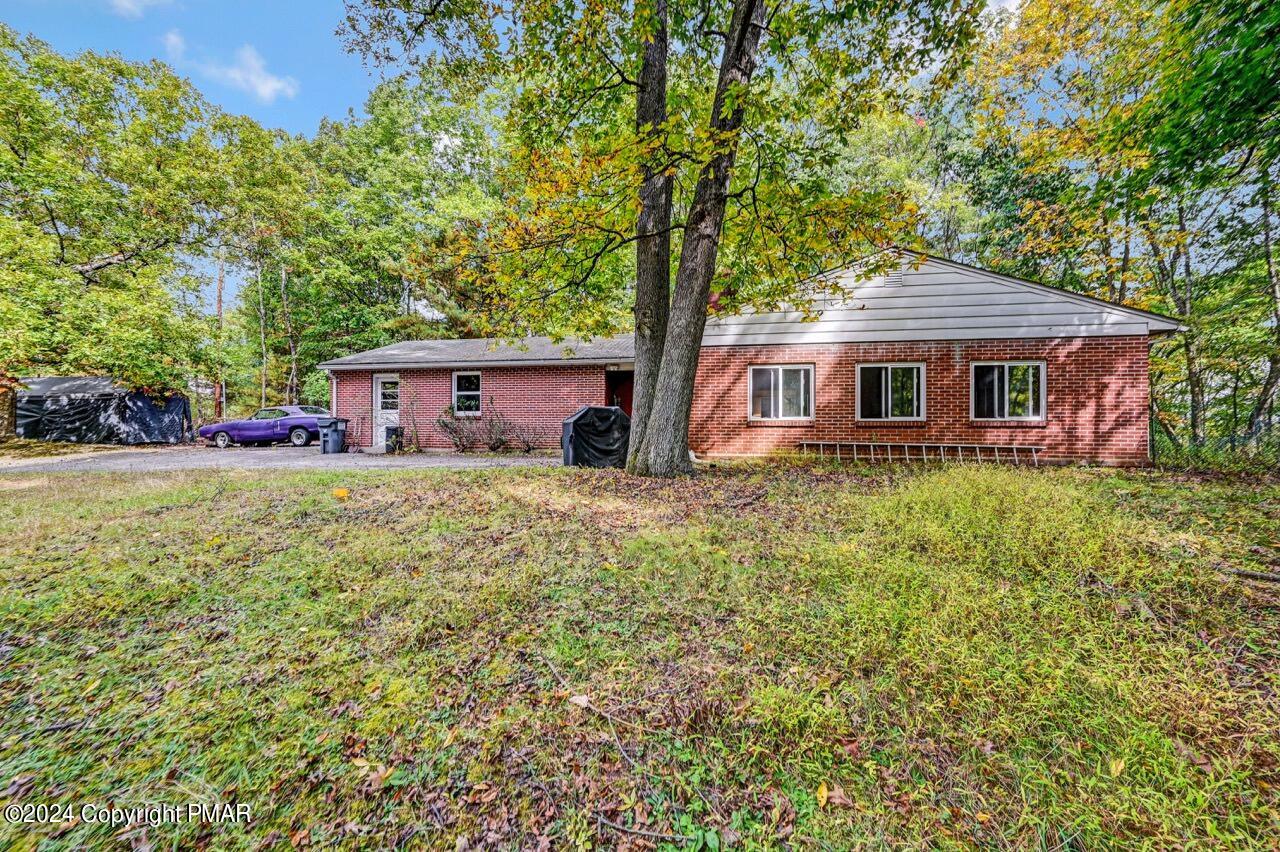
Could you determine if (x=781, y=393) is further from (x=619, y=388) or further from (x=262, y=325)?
(x=262, y=325)

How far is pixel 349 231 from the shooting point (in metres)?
21.3

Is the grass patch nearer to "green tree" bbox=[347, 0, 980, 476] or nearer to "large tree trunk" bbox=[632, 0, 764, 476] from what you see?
"green tree" bbox=[347, 0, 980, 476]

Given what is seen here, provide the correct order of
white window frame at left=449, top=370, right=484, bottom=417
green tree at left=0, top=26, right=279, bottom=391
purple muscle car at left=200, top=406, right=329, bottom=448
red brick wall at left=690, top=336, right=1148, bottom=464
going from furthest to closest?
1. purple muscle car at left=200, top=406, right=329, bottom=448
2. white window frame at left=449, top=370, right=484, bottom=417
3. green tree at left=0, top=26, right=279, bottom=391
4. red brick wall at left=690, top=336, right=1148, bottom=464

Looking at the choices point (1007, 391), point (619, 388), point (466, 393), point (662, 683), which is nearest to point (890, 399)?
point (1007, 391)

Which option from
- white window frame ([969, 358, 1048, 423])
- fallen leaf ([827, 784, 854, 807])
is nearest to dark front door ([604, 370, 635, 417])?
white window frame ([969, 358, 1048, 423])

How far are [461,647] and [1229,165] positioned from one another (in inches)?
403

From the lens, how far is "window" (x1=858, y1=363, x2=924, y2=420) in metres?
10.5

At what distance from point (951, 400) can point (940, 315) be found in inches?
72.8

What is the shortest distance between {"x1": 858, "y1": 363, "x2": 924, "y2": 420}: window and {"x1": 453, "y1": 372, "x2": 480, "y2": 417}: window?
34.8 ft

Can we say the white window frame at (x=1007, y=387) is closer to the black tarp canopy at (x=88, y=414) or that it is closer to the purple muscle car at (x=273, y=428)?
the purple muscle car at (x=273, y=428)

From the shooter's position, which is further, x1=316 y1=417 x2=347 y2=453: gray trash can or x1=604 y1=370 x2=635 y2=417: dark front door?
x1=604 y1=370 x2=635 y2=417: dark front door

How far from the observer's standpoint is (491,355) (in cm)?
1426

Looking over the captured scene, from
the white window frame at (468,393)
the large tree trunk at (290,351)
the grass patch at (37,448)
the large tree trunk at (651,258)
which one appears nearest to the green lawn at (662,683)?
the large tree trunk at (651,258)

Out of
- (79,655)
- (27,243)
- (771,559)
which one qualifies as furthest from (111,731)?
(27,243)
